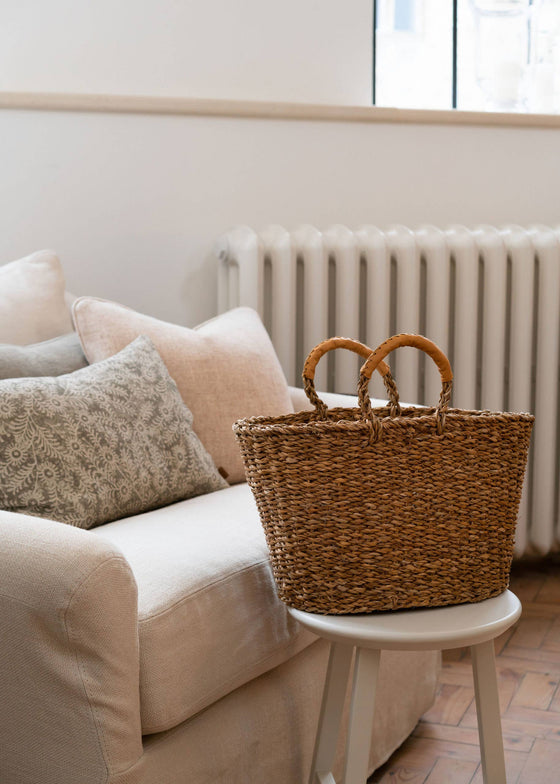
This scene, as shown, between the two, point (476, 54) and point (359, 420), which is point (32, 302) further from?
point (476, 54)

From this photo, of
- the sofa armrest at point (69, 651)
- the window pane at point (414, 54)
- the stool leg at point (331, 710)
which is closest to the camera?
the sofa armrest at point (69, 651)

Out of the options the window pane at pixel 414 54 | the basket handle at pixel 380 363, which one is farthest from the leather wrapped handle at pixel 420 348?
the window pane at pixel 414 54

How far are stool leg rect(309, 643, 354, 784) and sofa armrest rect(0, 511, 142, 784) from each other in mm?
301

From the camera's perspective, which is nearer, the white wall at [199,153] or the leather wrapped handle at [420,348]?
the leather wrapped handle at [420,348]

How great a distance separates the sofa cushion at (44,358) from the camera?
1.53m

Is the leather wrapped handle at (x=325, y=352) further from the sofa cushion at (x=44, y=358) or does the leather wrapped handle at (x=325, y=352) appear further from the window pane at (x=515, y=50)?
the window pane at (x=515, y=50)

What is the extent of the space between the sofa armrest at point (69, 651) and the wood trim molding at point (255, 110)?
1541 millimetres

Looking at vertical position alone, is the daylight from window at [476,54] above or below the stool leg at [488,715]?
above


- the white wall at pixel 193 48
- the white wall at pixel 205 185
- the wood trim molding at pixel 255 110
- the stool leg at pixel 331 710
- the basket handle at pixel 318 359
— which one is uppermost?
the white wall at pixel 193 48

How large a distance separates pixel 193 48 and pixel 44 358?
3.90 feet

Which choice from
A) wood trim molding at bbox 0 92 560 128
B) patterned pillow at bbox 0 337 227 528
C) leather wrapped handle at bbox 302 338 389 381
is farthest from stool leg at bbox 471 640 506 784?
wood trim molding at bbox 0 92 560 128

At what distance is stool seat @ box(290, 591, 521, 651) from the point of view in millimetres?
990

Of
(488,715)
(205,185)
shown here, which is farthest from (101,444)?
(205,185)

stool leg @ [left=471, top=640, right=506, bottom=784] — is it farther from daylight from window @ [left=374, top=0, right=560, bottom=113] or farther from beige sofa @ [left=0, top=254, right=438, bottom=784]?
daylight from window @ [left=374, top=0, right=560, bottom=113]
